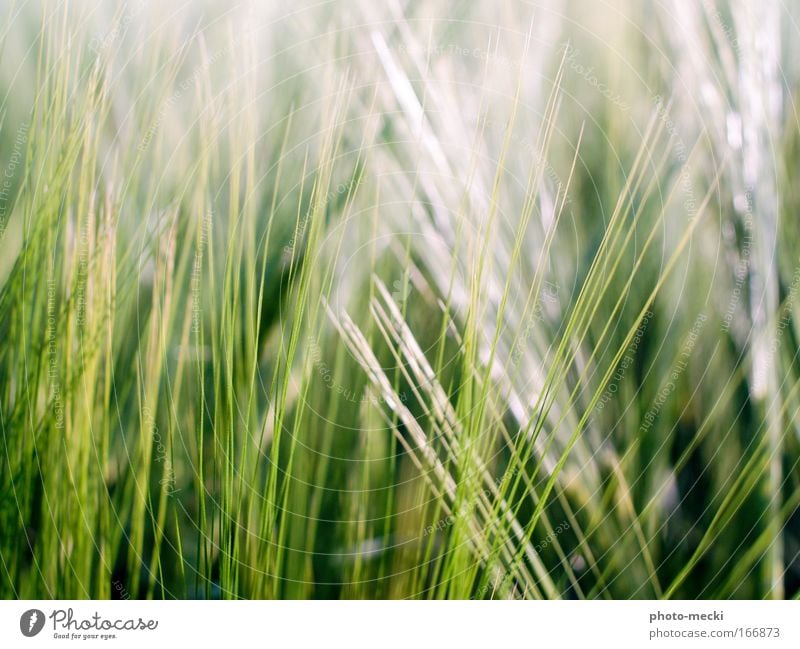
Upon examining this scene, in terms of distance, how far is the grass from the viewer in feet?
1.38

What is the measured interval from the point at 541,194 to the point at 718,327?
0.61 feet

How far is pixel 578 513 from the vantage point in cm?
44

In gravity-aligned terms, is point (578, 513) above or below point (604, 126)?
below

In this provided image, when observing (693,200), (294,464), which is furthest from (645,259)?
(294,464)

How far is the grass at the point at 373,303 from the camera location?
42 cm

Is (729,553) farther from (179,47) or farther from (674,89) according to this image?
(179,47)

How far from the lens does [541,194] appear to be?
0.43 meters

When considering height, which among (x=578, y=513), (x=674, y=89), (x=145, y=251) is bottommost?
(x=578, y=513)

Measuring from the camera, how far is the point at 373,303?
1.39 feet
